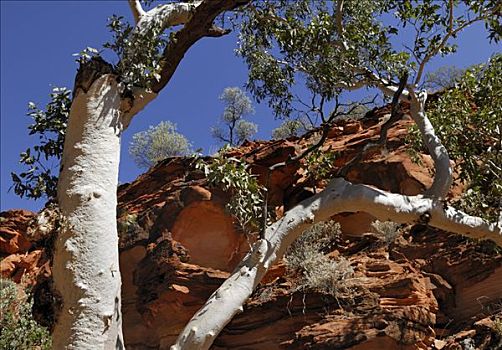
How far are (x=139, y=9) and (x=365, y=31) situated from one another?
477cm

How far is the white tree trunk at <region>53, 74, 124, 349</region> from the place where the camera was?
385 cm

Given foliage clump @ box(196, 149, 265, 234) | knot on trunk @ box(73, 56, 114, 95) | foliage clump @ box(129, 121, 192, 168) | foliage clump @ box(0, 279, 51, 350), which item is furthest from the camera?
foliage clump @ box(129, 121, 192, 168)

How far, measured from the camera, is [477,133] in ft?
30.6

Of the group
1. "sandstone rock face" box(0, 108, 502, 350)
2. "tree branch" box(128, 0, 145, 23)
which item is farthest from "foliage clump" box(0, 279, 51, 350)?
"tree branch" box(128, 0, 145, 23)

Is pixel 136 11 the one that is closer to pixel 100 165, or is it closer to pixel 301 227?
pixel 100 165

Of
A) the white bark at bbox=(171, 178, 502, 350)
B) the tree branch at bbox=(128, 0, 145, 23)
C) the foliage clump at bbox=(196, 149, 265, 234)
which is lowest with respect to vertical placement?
the white bark at bbox=(171, 178, 502, 350)

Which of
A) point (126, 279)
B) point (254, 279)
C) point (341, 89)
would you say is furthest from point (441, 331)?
point (126, 279)

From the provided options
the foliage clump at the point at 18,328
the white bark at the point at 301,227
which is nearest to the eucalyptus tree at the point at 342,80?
the white bark at the point at 301,227

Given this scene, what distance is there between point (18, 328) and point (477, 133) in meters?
10.3

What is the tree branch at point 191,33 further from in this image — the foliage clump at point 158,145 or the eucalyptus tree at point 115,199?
the foliage clump at point 158,145

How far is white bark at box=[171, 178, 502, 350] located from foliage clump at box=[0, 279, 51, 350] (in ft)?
20.6

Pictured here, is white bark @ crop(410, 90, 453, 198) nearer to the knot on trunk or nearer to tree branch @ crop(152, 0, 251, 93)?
tree branch @ crop(152, 0, 251, 93)

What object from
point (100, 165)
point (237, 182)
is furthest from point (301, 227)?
point (100, 165)

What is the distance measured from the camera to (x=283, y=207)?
576 inches
